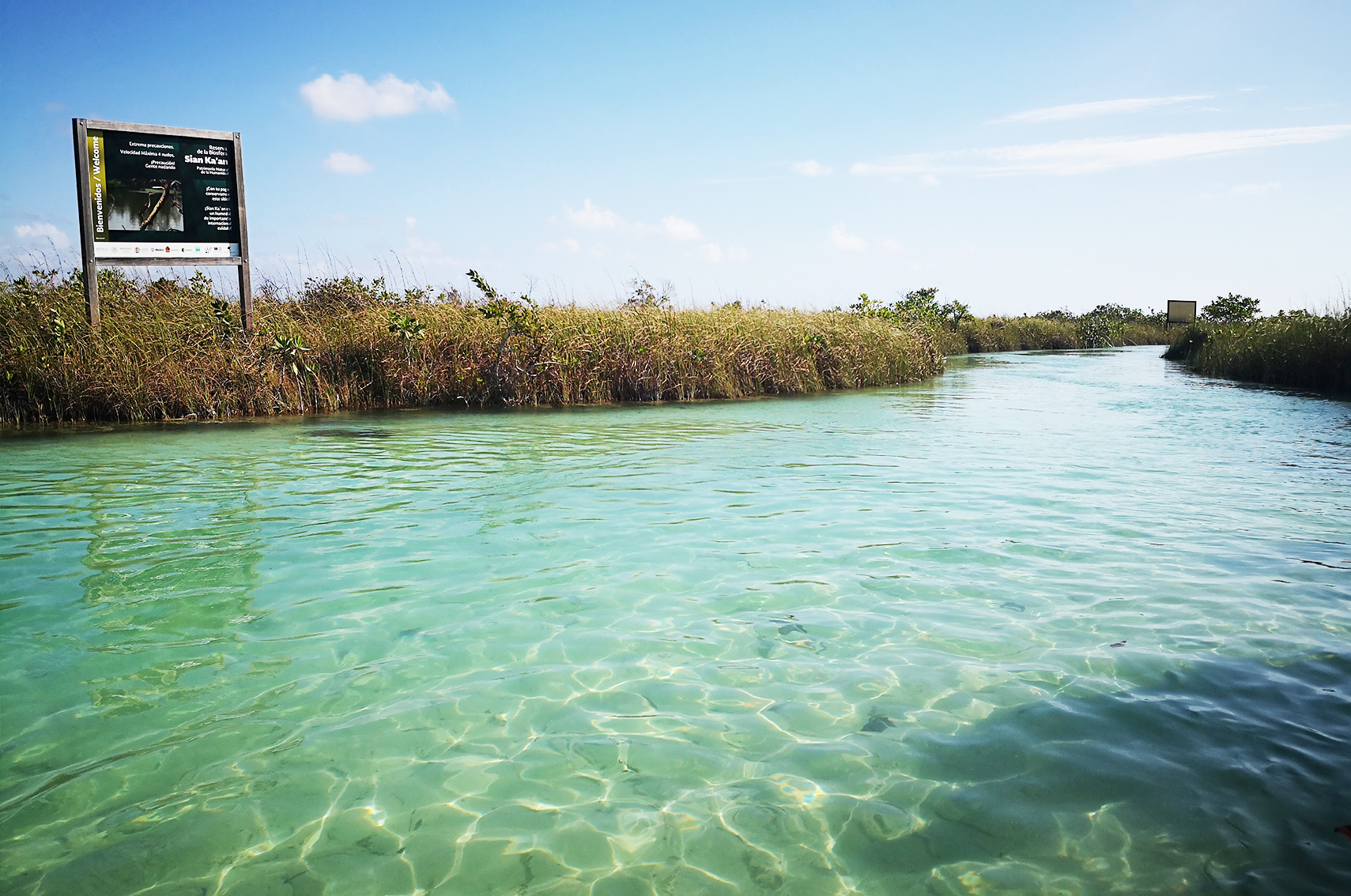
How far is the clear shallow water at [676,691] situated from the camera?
2.19 metres

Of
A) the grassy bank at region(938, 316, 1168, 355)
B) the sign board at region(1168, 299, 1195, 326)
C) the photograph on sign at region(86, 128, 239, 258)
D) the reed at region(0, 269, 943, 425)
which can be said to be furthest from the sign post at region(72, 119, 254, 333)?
the sign board at region(1168, 299, 1195, 326)

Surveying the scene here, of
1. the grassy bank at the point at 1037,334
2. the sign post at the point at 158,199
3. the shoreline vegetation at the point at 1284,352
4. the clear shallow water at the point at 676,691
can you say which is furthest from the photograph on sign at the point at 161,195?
the grassy bank at the point at 1037,334

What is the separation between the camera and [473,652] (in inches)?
136

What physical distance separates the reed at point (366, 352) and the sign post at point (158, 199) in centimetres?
65

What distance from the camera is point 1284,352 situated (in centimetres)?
1889

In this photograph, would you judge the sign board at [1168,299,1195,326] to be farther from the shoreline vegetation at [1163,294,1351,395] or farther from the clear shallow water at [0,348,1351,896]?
the clear shallow water at [0,348,1351,896]

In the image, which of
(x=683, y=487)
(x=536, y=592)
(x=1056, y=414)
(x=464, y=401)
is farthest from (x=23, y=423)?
(x=1056, y=414)

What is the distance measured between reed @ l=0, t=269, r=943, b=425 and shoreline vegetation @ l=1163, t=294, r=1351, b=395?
33.0 feet

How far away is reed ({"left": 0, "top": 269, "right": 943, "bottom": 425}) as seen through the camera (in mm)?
11461

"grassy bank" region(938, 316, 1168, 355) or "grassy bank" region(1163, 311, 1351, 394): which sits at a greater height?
"grassy bank" region(938, 316, 1168, 355)

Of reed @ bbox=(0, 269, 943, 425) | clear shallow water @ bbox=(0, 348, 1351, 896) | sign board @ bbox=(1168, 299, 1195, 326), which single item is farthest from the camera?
sign board @ bbox=(1168, 299, 1195, 326)

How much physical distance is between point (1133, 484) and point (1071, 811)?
551cm

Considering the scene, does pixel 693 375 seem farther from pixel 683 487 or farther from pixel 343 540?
pixel 343 540

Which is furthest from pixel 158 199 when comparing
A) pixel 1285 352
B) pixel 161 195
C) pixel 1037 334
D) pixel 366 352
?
pixel 1037 334
